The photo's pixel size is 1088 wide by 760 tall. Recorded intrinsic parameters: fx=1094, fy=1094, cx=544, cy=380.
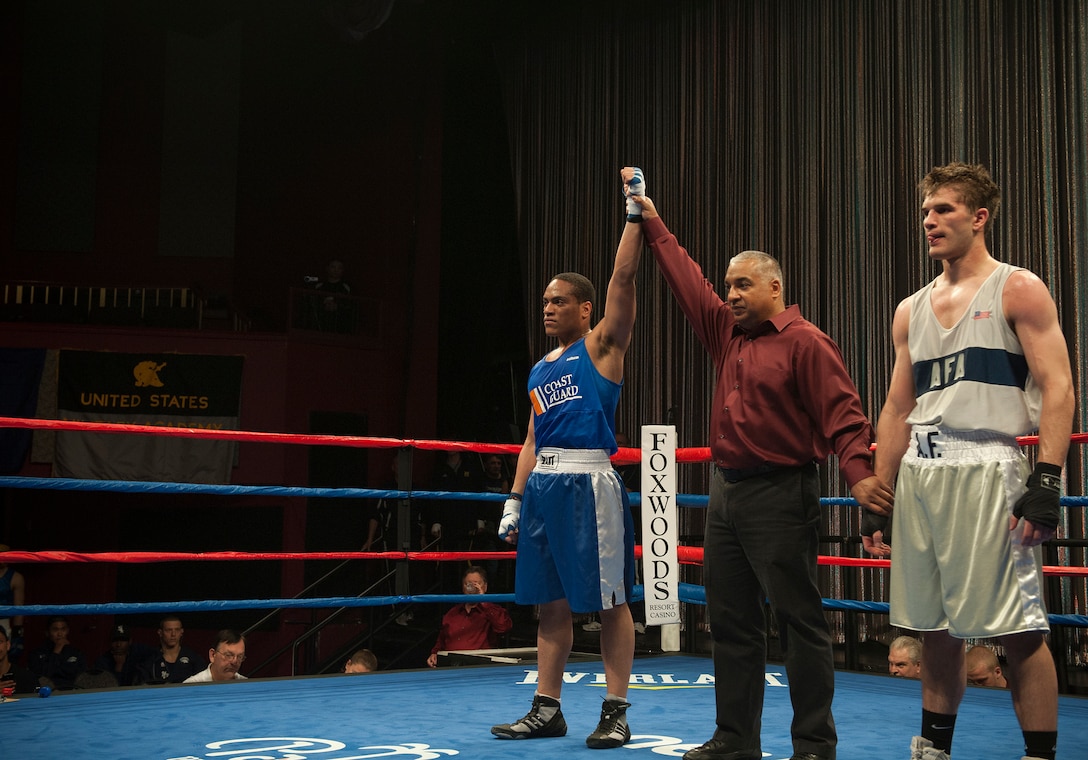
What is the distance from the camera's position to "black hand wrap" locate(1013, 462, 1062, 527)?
1982 mm

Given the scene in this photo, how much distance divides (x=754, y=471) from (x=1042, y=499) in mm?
619

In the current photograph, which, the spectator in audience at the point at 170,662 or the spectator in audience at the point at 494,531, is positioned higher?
the spectator in audience at the point at 494,531

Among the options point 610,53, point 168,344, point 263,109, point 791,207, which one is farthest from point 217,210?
point 791,207

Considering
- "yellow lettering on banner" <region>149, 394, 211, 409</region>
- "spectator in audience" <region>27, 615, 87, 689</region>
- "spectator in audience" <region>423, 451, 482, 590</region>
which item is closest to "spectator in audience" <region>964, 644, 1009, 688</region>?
"spectator in audience" <region>27, 615, 87, 689</region>

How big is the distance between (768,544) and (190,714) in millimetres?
1685

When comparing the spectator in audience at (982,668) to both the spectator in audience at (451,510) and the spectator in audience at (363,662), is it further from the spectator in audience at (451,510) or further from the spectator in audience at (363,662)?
the spectator in audience at (451,510)

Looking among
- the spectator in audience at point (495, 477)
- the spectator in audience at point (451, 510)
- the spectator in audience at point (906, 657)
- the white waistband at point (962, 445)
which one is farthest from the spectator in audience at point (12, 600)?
the white waistband at point (962, 445)

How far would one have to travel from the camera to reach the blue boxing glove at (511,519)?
2984 mm

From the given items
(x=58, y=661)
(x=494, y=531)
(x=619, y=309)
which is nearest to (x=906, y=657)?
(x=619, y=309)

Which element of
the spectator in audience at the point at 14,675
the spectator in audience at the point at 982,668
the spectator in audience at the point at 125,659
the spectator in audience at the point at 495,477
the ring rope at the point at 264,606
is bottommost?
the spectator in audience at the point at 125,659

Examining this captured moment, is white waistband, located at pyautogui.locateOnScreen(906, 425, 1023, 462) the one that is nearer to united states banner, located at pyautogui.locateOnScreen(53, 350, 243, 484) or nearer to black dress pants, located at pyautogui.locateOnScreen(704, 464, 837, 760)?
black dress pants, located at pyautogui.locateOnScreen(704, 464, 837, 760)

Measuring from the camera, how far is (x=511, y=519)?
9.86 ft

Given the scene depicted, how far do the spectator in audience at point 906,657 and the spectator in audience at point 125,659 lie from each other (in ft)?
13.0

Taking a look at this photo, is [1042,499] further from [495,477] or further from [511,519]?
[495,477]
